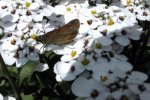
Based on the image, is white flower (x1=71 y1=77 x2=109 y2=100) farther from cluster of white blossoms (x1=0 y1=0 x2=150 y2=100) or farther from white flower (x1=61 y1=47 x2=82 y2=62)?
white flower (x1=61 y1=47 x2=82 y2=62)

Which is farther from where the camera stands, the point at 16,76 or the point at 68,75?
the point at 16,76

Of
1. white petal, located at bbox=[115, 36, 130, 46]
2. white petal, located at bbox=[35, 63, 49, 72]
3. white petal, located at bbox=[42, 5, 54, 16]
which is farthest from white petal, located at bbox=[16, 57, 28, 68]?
white petal, located at bbox=[115, 36, 130, 46]

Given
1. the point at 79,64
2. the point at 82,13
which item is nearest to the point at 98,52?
the point at 79,64

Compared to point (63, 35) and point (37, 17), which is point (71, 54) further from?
point (37, 17)

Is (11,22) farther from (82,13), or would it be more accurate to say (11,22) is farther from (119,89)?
(119,89)

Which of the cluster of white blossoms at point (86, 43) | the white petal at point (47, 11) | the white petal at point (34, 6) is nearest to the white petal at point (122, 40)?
the cluster of white blossoms at point (86, 43)

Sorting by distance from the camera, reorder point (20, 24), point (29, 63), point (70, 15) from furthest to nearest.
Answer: point (70, 15), point (20, 24), point (29, 63)

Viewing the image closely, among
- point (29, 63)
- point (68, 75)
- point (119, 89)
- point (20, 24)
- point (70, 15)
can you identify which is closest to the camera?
point (119, 89)
